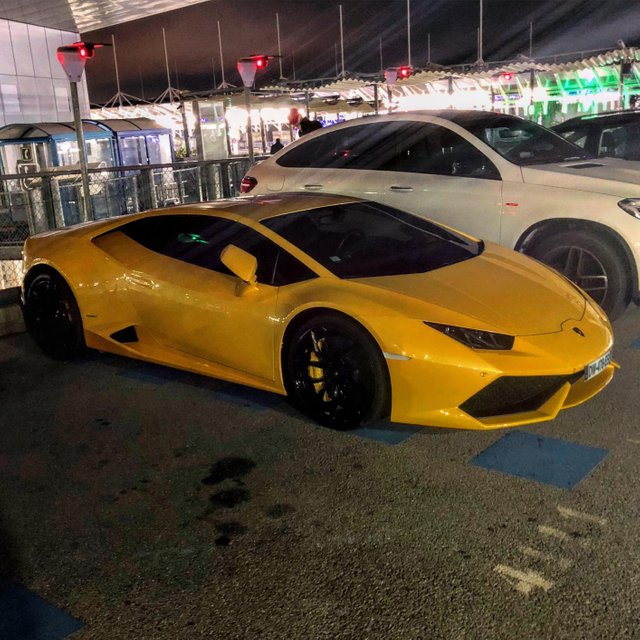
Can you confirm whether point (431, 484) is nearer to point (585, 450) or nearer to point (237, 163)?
point (585, 450)

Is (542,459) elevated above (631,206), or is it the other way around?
(631,206)

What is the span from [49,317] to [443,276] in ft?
10.0

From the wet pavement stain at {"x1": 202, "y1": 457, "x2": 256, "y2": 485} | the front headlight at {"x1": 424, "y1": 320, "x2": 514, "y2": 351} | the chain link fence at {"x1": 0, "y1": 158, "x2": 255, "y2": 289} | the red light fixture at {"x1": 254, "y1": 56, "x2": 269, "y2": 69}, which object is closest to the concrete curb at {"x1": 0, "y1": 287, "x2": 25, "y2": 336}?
the chain link fence at {"x1": 0, "y1": 158, "x2": 255, "y2": 289}

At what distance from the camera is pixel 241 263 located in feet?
13.7

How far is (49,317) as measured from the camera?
5.50 metres

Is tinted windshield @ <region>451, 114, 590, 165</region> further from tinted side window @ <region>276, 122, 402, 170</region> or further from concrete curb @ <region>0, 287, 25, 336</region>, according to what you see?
concrete curb @ <region>0, 287, 25, 336</region>

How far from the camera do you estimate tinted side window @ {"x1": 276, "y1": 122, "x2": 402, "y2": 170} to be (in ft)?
23.0

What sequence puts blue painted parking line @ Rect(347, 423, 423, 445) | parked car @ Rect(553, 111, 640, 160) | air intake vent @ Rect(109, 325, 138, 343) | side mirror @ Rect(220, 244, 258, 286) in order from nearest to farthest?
1. blue painted parking line @ Rect(347, 423, 423, 445)
2. side mirror @ Rect(220, 244, 258, 286)
3. air intake vent @ Rect(109, 325, 138, 343)
4. parked car @ Rect(553, 111, 640, 160)

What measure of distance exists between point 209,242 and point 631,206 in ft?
10.9

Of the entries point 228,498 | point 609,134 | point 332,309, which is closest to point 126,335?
point 332,309

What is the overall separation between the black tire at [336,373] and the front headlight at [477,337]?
1.20ft

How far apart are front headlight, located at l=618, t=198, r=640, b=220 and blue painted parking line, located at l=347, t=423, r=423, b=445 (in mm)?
2827

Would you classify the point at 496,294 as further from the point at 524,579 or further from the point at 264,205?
the point at 524,579

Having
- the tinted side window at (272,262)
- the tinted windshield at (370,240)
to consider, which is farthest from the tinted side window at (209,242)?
the tinted windshield at (370,240)
